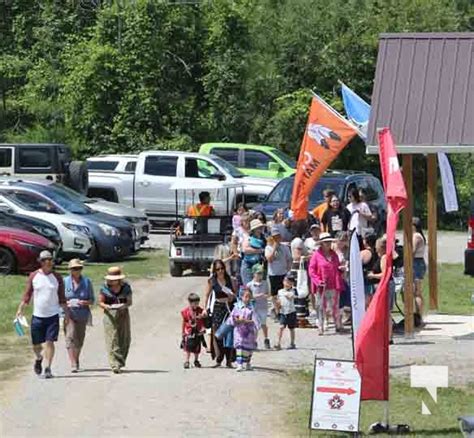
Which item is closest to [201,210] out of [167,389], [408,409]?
[167,389]

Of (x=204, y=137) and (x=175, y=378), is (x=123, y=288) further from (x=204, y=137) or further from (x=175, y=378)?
(x=204, y=137)

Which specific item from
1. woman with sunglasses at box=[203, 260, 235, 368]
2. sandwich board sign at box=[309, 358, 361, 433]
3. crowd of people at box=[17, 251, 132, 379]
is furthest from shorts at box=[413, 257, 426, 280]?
sandwich board sign at box=[309, 358, 361, 433]

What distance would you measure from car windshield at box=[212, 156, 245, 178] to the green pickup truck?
134 centimetres

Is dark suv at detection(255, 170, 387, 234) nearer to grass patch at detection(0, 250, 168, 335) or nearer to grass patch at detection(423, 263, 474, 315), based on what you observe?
grass patch at detection(423, 263, 474, 315)

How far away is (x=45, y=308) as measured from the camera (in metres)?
16.3

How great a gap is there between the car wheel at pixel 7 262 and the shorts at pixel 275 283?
7.00 metres

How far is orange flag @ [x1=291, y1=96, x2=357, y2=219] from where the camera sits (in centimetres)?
2111

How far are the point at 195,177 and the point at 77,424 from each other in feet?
65.4

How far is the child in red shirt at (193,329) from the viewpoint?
16.8 m

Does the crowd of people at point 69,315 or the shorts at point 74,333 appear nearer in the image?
the crowd of people at point 69,315

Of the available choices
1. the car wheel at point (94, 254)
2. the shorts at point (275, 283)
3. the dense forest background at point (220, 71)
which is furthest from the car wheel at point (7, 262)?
the dense forest background at point (220, 71)

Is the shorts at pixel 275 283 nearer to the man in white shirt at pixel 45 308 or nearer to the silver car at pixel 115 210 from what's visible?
the man in white shirt at pixel 45 308

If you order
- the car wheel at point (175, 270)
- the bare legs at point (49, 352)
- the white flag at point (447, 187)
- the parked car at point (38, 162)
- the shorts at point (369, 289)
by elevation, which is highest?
the white flag at point (447, 187)

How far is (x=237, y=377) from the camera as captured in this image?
16.2 metres
